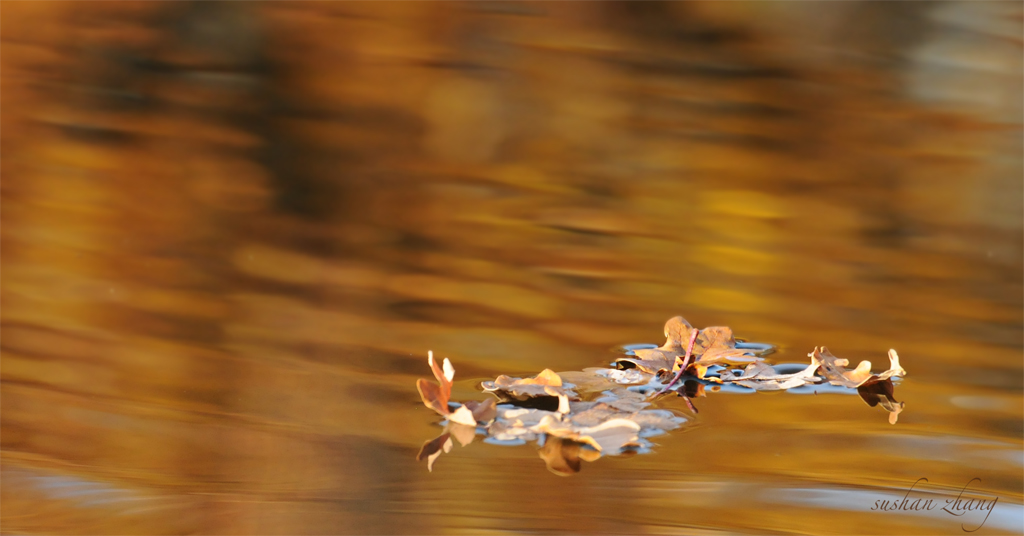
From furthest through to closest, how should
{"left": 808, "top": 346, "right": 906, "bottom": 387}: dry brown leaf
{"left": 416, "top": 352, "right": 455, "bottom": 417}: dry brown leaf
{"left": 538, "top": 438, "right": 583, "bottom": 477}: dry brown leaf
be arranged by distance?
1. {"left": 808, "top": 346, "right": 906, "bottom": 387}: dry brown leaf
2. {"left": 416, "top": 352, "right": 455, "bottom": 417}: dry brown leaf
3. {"left": 538, "top": 438, "right": 583, "bottom": 477}: dry brown leaf

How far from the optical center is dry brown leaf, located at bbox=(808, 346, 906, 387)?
3.45 feet

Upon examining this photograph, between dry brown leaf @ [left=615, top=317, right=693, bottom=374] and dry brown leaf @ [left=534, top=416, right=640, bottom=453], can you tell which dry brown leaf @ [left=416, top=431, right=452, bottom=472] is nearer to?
dry brown leaf @ [left=534, top=416, right=640, bottom=453]

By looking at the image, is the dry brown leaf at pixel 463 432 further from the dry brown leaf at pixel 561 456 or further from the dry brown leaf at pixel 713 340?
the dry brown leaf at pixel 713 340

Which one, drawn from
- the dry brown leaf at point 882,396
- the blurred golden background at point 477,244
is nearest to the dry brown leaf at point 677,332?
the blurred golden background at point 477,244

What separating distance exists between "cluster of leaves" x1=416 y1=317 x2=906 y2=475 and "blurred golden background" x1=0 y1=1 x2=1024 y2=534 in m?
0.03

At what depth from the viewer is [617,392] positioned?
3.28ft

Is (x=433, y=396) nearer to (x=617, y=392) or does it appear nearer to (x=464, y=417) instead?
(x=464, y=417)

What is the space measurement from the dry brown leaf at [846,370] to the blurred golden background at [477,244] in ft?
0.11

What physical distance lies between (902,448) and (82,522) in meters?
0.77

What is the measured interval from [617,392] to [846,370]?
1.00ft

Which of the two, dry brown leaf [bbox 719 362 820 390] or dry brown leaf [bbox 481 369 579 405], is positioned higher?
dry brown leaf [bbox 481 369 579 405]

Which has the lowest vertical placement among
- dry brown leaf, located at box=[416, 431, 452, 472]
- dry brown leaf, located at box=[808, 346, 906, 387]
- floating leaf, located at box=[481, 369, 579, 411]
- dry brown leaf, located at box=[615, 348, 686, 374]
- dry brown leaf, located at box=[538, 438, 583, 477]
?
dry brown leaf, located at box=[538, 438, 583, 477]

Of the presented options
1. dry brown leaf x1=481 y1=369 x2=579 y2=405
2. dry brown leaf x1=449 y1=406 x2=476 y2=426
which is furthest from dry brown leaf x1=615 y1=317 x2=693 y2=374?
dry brown leaf x1=449 y1=406 x2=476 y2=426

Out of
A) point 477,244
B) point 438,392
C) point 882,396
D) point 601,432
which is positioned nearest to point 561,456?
point 601,432
